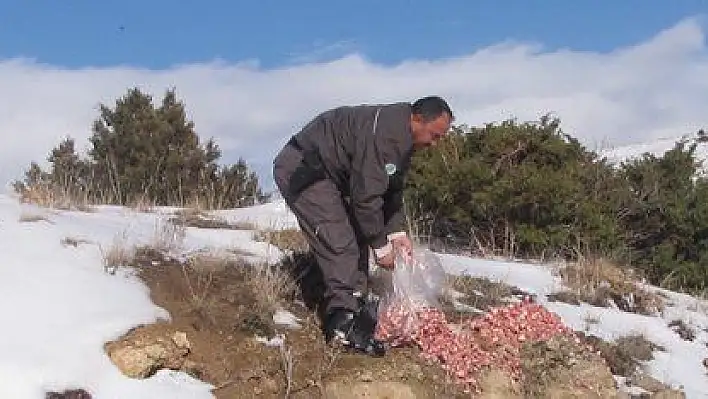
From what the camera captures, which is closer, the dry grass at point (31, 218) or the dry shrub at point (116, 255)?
the dry shrub at point (116, 255)

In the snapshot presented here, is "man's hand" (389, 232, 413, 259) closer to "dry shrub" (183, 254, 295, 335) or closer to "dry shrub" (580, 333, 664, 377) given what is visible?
"dry shrub" (183, 254, 295, 335)

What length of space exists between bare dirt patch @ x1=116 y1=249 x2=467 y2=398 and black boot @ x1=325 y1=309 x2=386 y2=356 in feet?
0.21

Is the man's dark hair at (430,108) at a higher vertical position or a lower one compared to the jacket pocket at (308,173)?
higher

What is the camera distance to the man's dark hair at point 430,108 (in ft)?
19.8

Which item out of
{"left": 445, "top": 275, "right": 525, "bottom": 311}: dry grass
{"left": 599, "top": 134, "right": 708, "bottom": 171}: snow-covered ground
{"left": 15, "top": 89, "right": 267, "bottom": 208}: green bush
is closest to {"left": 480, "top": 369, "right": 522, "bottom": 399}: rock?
{"left": 445, "top": 275, "right": 525, "bottom": 311}: dry grass

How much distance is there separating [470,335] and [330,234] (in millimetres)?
1284

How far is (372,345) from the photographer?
6238 mm

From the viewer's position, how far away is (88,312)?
18.9ft

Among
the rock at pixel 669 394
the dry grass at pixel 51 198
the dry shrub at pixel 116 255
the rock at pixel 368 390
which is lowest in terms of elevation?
the rock at pixel 669 394

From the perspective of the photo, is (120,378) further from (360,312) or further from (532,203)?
(532,203)

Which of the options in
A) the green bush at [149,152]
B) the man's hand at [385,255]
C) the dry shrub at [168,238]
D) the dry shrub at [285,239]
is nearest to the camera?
the man's hand at [385,255]

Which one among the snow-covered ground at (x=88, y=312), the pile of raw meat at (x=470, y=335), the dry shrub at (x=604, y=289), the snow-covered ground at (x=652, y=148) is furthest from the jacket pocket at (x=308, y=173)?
the snow-covered ground at (x=652, y=148)

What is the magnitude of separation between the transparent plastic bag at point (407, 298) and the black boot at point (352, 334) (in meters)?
0.26

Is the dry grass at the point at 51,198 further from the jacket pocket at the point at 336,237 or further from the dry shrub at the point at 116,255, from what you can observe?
the jacket pocket at the point at 336,237
